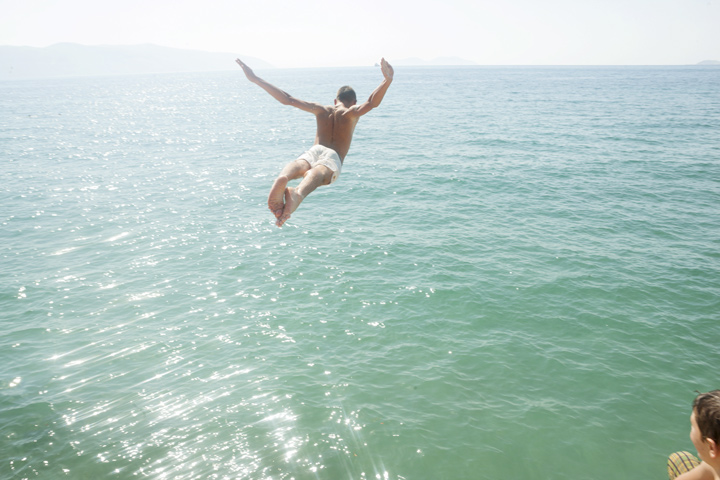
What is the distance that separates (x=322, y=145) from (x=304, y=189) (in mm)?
1773

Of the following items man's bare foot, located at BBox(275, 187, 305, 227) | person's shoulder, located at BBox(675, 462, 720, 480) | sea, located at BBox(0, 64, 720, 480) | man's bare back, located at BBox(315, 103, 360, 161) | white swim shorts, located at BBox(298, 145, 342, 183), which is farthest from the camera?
sea, located at BBox(0, 64, 720, 480)

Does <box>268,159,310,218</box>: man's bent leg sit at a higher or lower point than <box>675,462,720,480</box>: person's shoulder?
higher

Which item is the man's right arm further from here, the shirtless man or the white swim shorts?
the white swim shorts

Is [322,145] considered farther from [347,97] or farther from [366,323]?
[366,323]


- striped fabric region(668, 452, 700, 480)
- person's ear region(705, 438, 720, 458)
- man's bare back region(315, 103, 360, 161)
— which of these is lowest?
striped fabric region(668, 452, 700, 480)

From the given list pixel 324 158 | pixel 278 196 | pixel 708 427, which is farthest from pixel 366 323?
pixel 708 427

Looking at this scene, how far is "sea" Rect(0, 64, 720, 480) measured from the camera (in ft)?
36.5

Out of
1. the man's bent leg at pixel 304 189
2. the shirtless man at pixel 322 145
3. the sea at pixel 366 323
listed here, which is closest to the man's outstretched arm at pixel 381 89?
the shirtless man at pixel 322 145

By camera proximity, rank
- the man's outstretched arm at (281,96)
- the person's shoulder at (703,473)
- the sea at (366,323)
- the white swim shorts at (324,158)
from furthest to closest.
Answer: the sea at (366,323) < the man's outstretched arm at (281,96) < the white swim shorts at (324,158) < the person's shoulder at (703,473)

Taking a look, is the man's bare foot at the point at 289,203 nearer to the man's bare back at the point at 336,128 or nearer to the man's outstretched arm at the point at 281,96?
the man's bare back at the point at 336,128

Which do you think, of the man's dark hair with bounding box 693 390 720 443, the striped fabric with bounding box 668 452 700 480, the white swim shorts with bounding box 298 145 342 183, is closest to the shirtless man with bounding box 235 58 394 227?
the white swim shorts with bounding box 298 145 342 183

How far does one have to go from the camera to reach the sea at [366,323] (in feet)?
36.5

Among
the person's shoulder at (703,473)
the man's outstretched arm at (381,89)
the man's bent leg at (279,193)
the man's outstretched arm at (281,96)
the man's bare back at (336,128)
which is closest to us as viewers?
the person's shoulder at (703,473)

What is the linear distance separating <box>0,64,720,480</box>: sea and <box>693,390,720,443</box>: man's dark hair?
7441mm
